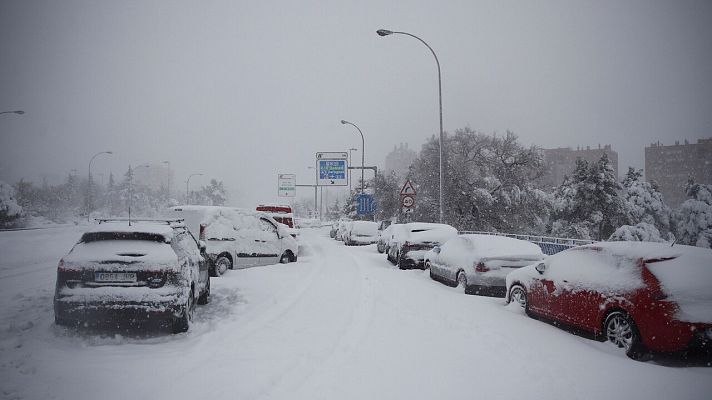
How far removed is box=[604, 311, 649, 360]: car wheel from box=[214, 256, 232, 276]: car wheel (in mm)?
9464

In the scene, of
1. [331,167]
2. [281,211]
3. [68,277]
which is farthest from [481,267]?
[331,167]

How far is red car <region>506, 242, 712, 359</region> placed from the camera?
4.84 meters

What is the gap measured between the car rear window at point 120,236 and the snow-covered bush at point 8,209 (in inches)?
1724

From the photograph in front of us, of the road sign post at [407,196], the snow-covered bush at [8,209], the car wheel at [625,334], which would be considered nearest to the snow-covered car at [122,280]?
the car wheel at [625,334]

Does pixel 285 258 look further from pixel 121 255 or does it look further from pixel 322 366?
pixel 322 366

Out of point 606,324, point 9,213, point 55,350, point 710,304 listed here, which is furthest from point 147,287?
point 9,213

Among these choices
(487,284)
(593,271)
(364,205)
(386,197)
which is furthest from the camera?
(386,197)

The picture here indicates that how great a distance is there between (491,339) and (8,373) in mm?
5887

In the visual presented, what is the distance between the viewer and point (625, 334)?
5453mm

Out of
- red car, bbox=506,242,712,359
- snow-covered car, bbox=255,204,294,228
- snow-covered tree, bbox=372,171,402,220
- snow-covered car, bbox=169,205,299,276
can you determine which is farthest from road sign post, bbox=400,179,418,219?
snow-covered tree, bbox=372,171,402,220

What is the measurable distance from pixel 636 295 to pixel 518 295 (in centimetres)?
328

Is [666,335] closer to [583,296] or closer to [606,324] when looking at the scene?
[606,324]

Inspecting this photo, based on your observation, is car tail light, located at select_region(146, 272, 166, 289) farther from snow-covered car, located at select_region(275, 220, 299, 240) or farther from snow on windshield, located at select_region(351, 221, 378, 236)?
snow on windshield, located at select_region(351, 221, 378, 236)

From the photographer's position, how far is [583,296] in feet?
20.4
